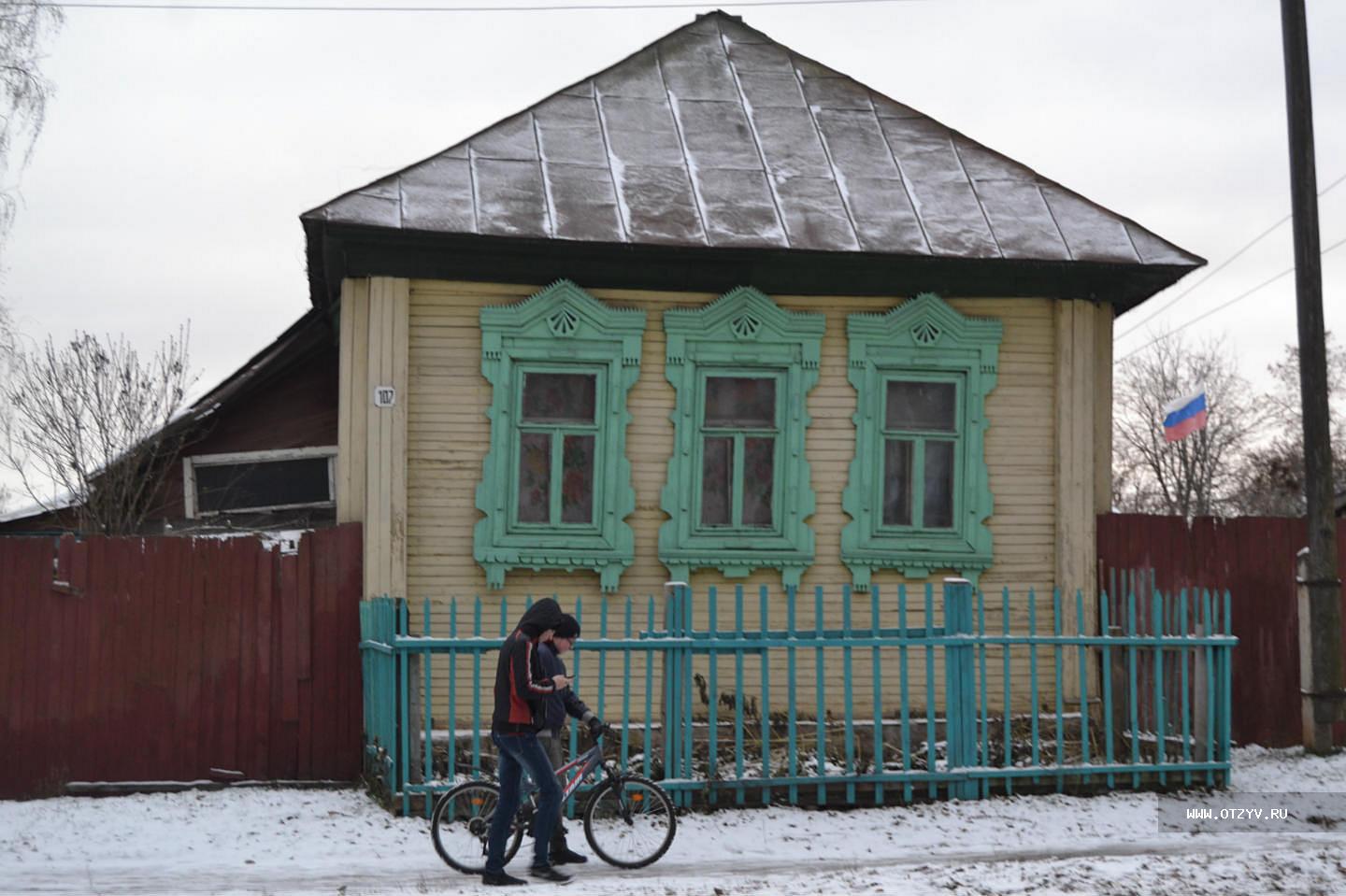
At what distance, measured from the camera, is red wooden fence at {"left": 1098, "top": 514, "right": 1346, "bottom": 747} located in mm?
13367

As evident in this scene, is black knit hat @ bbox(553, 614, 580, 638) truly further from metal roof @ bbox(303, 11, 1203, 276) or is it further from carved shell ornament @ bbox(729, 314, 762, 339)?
carved shell ornament @ bbox(729, 314, 762, 339)

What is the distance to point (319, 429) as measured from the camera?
15742 mm

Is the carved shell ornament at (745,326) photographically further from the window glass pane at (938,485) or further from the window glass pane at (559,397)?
the window glass pane at (938,485)

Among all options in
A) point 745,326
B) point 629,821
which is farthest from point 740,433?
point 629,821

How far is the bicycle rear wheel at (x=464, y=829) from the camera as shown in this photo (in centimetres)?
860

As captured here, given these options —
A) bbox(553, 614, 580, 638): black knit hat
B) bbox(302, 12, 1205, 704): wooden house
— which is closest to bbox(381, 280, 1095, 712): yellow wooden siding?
bbox(302, 12, 1205, 704): wooden house

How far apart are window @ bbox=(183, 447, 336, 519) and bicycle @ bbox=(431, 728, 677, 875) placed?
743cm

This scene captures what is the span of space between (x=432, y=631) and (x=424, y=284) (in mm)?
2789

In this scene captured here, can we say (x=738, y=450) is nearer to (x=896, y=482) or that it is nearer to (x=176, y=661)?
(x=896, y=482)

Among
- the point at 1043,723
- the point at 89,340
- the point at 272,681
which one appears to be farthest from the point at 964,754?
the point at 89,340

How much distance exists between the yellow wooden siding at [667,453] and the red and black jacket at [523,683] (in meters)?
3.61

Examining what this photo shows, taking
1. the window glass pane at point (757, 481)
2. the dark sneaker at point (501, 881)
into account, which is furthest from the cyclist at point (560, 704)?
the window glass pane at point (757, 481)

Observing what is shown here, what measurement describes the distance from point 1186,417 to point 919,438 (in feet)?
10.7

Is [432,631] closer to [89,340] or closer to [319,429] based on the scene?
[319,429]
